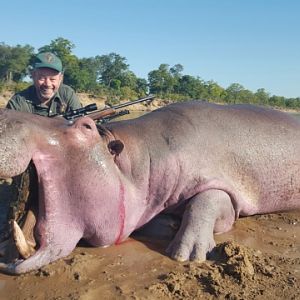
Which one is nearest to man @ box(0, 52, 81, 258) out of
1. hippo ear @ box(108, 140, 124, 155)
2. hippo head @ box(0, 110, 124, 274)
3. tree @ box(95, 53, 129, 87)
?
hippo ear @ box(108, 140, 124, 155)

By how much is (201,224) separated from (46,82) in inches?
125

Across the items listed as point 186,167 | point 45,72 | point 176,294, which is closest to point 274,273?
point 176,294

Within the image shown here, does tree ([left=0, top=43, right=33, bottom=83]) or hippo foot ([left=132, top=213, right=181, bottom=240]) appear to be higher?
tree ([left=0, top=43, right=33, bottom=83])

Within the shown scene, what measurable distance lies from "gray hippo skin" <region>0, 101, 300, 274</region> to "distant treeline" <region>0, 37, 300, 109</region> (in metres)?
42.4

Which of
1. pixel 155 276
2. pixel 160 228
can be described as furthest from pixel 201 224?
pixel 155 276

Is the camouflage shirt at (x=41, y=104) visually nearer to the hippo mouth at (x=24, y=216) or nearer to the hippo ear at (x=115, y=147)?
the hippo ear at (x=115, y=147)

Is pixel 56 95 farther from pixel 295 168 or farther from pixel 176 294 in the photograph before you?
pixel 176 294

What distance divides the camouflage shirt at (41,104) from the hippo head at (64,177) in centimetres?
258

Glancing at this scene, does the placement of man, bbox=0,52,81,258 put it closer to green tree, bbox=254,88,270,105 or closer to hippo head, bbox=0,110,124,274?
hippo head, bbox=0,110,124,274

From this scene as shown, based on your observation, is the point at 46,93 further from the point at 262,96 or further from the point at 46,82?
the point at 262,96

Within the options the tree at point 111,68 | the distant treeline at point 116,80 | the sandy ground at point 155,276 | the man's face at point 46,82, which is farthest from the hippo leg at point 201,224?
the tree at point 111,68

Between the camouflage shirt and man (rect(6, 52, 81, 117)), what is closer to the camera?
man (rect(6, 52, 81, 117))

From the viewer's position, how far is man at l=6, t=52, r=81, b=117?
611cm

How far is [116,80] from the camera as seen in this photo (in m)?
79.9
